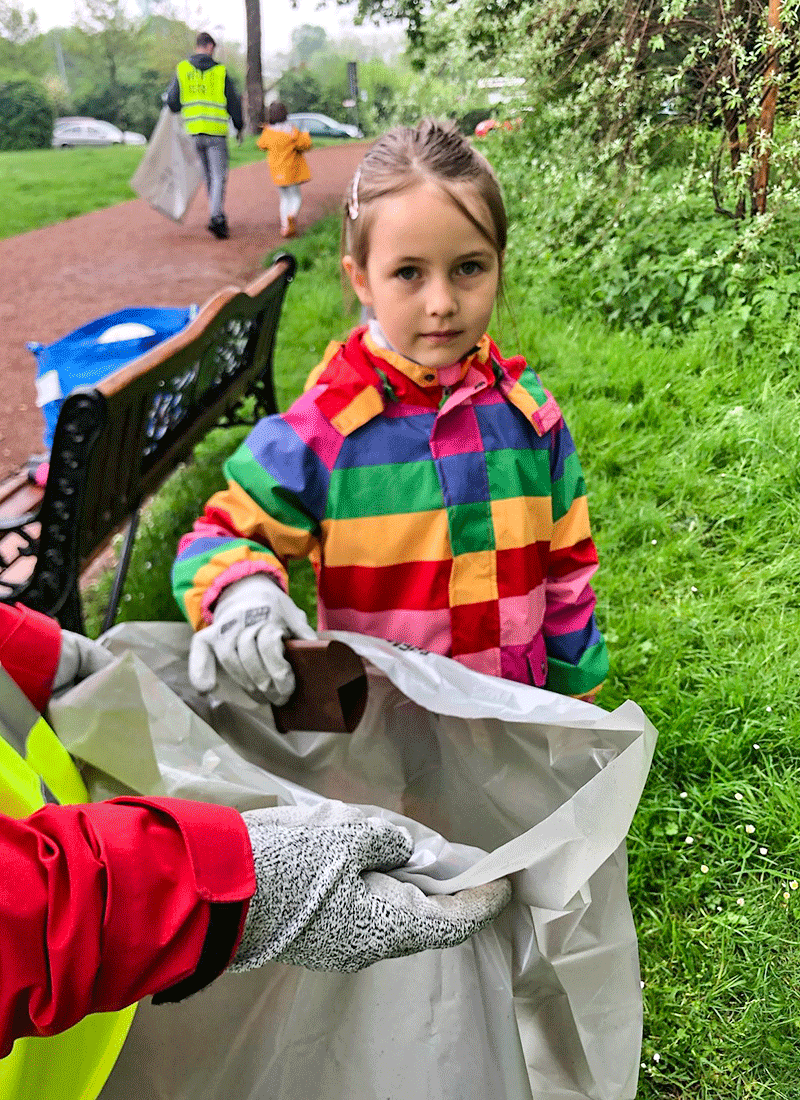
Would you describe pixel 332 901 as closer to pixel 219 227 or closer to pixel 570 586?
pixel 570 586

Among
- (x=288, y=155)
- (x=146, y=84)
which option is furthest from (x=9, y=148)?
(x=288, y=155)

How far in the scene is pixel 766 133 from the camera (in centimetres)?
261

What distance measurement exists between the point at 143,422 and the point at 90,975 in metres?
1.91

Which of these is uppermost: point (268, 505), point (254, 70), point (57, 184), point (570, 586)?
point (254, 70)

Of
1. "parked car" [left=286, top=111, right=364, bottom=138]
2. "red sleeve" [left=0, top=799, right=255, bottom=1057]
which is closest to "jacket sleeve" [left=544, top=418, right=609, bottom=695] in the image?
"red sleeve" [left=0, top=799, right=255, bottom=1057]

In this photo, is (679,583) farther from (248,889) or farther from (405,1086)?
(248,889)

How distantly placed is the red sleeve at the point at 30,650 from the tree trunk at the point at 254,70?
12609 millimetres

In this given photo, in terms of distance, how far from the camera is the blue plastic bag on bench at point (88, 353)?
93.1 inches

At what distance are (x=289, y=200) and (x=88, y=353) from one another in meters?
6.86

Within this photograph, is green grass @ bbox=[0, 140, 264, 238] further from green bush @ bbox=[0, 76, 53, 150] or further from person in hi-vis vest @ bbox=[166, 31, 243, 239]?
person in hi-vis vest @ bbox=[166, 31, 243, 239]

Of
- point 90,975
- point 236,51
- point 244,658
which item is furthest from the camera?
point 236,51

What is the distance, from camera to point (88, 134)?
15.5 metres

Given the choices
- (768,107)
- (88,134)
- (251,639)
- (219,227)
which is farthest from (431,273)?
(88,134)

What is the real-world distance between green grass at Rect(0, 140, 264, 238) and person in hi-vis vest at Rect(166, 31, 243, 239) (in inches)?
122
